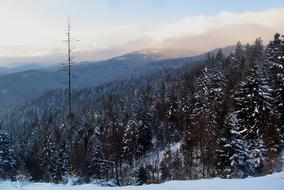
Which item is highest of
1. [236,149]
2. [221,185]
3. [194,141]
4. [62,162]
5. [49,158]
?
[221,185]

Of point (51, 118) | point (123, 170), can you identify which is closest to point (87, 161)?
point (123, 170)

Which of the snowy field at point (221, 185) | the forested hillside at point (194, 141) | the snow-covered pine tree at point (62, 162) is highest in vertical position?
the snowy field at point (221, 185)

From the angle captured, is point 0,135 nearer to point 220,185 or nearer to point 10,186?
point 10,186

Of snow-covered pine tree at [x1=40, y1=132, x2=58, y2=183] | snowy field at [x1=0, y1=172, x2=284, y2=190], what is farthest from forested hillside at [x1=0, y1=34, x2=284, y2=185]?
snowy field at [x1=0, y1=172, x2=284, y2=190]

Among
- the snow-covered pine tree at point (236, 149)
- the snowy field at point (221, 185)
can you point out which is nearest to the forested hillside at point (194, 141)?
the snow-covered pine tree at point (236, 149)

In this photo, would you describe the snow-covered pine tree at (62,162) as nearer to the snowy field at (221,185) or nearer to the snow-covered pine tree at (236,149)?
the snow-covered pine tree at (236,149)

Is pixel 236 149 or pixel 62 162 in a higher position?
pixel 236 149

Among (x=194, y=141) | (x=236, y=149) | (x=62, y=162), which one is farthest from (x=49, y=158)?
(x=236, y=149)

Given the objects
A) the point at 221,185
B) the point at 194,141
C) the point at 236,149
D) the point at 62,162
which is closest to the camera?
the point at 221,185

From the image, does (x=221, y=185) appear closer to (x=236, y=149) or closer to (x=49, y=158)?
(x=236, y=149)

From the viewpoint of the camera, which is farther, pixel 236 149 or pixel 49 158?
pixel 49 158

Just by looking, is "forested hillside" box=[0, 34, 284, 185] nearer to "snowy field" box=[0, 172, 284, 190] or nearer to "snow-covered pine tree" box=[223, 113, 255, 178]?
"snow-covered pine tree" box=[223, 113, 255, 178]

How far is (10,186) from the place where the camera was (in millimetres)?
15133

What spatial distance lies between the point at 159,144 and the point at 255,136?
1627 inches
